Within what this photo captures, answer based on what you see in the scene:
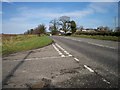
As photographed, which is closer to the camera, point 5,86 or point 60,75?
point 5,86

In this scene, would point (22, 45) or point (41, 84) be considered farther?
point (22, 45)

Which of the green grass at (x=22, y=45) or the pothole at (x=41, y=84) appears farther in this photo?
the green grass at (x=22, y=45)

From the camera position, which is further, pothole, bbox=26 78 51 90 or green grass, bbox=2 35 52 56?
green grass, bbox=2 35 52 56

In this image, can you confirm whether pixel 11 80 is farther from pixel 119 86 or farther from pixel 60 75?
pixel 119 86

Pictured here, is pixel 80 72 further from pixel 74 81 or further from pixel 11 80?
pixel 11 80

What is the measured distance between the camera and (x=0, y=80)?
7.65 metres

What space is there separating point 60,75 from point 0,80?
2179 mm

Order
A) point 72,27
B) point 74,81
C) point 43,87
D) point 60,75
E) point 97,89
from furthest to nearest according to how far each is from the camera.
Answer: point 72,27, point 60,75, point 74,81, point 43,87, point 97,89

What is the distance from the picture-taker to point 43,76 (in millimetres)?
8031

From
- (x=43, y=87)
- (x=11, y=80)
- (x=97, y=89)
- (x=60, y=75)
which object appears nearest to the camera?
(x=97, y=89)

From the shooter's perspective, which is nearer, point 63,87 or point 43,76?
point 63,87

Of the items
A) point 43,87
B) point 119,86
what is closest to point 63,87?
point 43,87

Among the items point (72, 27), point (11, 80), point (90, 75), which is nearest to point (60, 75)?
point (90, 75)

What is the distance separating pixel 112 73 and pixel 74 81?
5.78 feet
